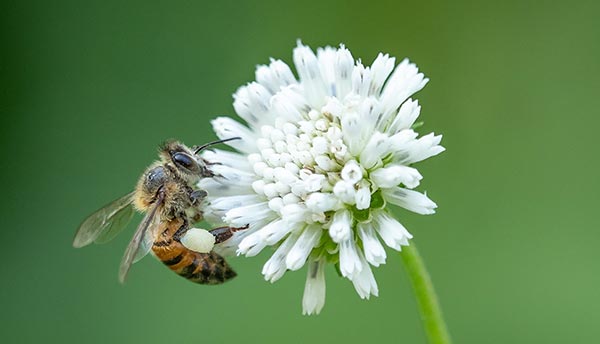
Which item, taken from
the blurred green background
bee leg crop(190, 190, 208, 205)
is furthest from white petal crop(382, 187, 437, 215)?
the blurred green background

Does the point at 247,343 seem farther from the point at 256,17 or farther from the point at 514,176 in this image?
the point at 256,17

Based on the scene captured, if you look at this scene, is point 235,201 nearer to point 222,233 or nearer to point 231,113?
point 222,233

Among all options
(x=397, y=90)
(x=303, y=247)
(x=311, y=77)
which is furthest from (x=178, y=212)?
(x=397, y=90)

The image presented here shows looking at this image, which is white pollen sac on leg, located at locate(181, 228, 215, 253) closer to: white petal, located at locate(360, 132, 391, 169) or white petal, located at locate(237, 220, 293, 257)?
white petal, located at locate(237, 220, 293, 257)

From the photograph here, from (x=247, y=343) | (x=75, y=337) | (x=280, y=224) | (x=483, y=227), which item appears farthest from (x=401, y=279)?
(x=280, y=224)

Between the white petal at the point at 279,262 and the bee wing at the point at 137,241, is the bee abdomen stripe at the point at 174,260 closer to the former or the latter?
the bee wing at the point at 137,241

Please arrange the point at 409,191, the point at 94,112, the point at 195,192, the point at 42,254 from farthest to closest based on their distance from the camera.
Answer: the point at 94,112, the point at 42,254, the point at 195,192, the point at 409,191
